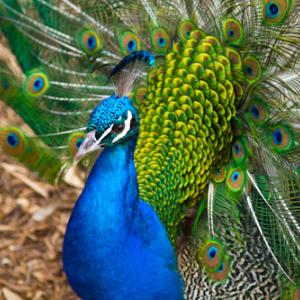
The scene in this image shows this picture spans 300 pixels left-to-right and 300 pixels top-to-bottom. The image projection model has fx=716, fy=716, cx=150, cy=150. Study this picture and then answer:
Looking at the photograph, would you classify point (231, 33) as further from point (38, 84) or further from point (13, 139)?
point (13, 139)

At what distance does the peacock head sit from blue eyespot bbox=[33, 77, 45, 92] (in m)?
0.68

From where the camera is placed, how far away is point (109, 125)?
5.61ft

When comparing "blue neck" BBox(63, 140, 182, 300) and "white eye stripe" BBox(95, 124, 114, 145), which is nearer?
"white eye stripe" BBox(95, 124, 114, 145)

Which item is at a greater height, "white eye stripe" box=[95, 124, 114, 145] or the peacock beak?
"white eye stripe" box=[95, 124, 114, 145]

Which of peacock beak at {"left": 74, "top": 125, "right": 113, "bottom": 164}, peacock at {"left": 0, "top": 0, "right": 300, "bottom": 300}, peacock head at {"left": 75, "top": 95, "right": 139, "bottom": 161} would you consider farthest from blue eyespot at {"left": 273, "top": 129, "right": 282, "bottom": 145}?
peacock beak at {"left": 74, "top": 125, "right": 113, "bottom": 164}

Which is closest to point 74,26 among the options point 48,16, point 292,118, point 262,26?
point 48,16

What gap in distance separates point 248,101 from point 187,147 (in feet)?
0.84

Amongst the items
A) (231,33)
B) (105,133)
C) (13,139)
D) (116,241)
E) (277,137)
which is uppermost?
(231,33)

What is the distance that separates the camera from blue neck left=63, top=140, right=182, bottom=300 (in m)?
1.91

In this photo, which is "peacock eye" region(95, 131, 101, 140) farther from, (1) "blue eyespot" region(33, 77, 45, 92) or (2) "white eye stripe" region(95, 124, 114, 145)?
(1) "blue eyespot" region(33, 77, 45, 92)

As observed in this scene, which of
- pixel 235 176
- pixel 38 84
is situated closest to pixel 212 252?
pixel 235 176

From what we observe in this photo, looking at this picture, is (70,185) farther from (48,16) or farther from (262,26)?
(262,26)

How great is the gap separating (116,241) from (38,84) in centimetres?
70

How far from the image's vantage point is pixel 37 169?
7.70ft
